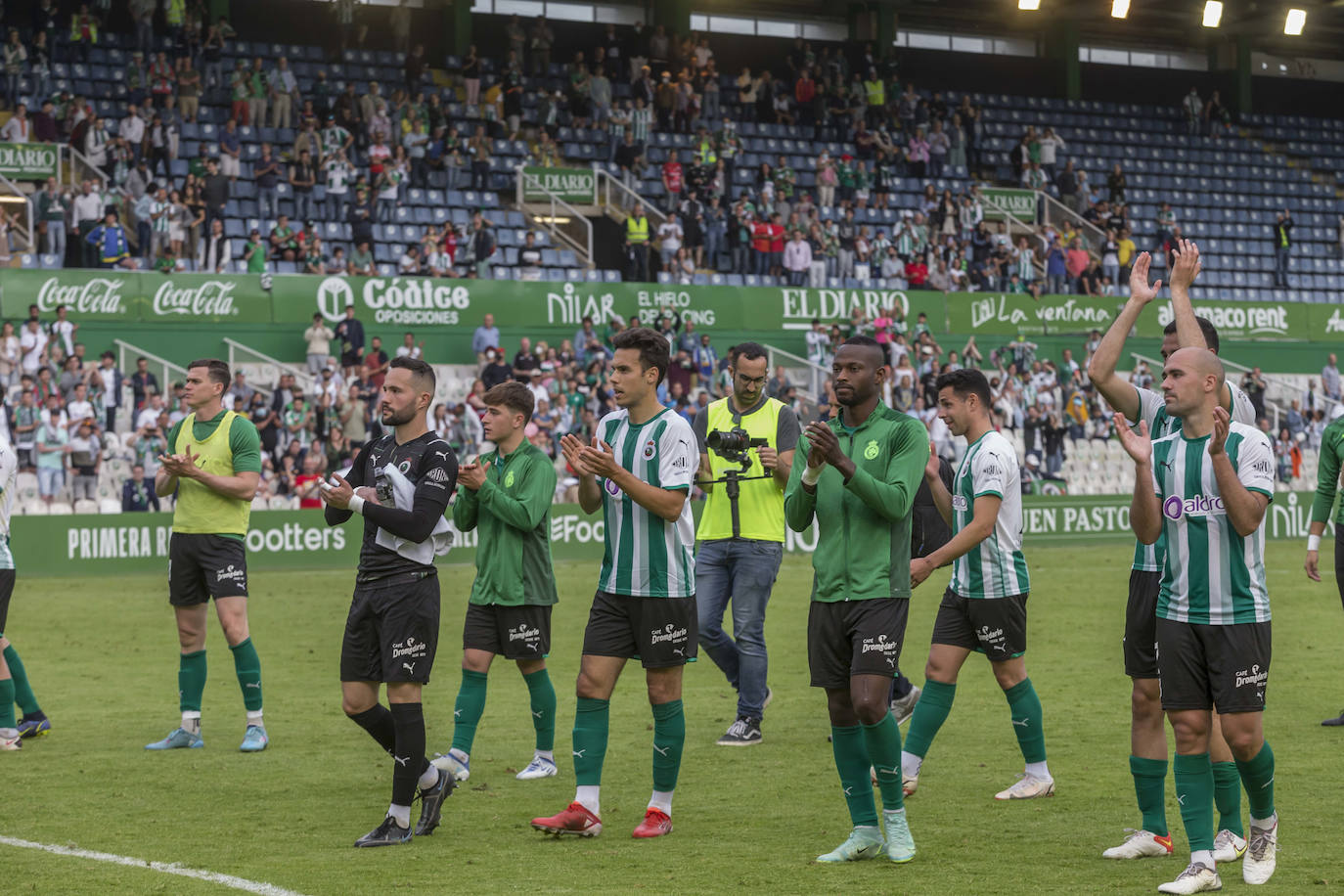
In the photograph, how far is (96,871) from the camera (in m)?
6.50

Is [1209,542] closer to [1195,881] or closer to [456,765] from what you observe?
[1195,881]

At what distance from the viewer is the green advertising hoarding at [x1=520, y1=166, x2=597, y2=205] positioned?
31500 mm

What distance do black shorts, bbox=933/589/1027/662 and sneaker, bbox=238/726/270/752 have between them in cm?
422

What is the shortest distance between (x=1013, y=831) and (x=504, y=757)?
10.9 ft

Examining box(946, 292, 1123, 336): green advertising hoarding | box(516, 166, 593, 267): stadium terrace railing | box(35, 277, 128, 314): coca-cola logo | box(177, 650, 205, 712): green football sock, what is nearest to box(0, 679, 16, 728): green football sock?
box(177, 650, 205, 712): green football sock

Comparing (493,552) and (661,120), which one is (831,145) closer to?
(661,120)

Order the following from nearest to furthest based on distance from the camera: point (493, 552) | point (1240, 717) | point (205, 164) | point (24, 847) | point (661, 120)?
point (1240, 717), point (24, 847), point (493, 552), point (205, 164), point (661, 120)

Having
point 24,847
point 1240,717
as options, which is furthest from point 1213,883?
point 24,847

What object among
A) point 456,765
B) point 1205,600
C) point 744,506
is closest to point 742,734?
point 744,506

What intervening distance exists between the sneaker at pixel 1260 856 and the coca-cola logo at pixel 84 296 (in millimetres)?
22269

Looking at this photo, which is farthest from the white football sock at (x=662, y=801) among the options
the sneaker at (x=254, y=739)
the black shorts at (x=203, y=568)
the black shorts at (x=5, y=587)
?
the black shorts at (x=5, y=587)

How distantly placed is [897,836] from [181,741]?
4952 mm

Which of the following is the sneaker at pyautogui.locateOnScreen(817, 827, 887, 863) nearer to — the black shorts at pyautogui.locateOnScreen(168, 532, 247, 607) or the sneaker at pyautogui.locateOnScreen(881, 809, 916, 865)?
the sneaker at pyautogui.locateOnScreen(881, 809, 916, 865)

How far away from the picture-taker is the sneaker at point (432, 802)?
23.7 ft
